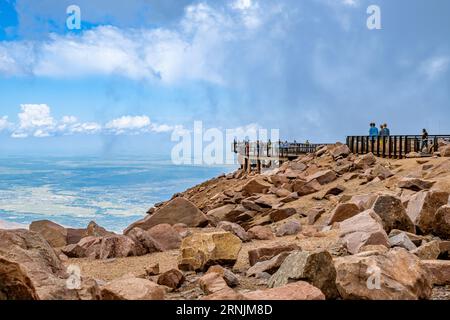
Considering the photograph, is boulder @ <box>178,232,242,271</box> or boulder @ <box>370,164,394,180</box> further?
boulder @ <box>370,164,394,180</box>

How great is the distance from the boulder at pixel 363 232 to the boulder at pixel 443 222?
1.01 meters

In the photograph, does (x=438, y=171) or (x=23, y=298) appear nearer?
(x=23, y=298)

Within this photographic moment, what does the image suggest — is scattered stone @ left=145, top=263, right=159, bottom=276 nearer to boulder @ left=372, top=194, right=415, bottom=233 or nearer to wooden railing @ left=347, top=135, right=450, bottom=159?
boulder @ left=372, top=194, right=415, bottom=233

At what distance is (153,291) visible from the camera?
479cm

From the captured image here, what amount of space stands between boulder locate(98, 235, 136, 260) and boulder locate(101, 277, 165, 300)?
14.6 feet

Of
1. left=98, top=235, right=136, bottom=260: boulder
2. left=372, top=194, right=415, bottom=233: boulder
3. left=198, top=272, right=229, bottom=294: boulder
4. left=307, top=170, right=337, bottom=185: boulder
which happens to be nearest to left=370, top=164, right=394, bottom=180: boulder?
left=307, top=170, right=337, bottom=185: boulder

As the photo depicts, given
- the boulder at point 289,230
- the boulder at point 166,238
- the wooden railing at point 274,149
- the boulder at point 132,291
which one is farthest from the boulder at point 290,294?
the wooden railing at point 274,149

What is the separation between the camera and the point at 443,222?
27.6ft

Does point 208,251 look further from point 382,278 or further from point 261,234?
point 261,234

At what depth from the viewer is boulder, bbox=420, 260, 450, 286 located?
235 inches
